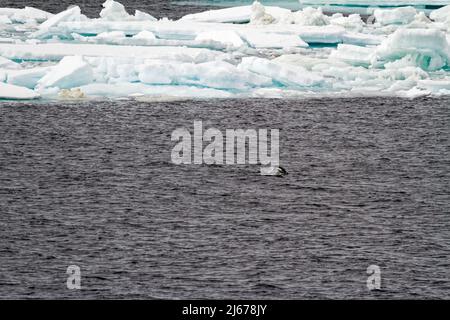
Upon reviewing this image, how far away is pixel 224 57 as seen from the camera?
3341 cm

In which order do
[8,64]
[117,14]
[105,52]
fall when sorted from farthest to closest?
[117,14] < [105,52] < [8,64]

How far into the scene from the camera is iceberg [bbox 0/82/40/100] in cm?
3080

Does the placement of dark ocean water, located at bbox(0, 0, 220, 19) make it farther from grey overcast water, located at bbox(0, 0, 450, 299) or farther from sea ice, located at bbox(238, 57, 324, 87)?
sea ice, located at bbox(238, 57, 324, 87)

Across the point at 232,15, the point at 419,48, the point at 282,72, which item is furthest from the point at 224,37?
the point at 419,48

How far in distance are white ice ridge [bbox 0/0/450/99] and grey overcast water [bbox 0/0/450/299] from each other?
82 cm

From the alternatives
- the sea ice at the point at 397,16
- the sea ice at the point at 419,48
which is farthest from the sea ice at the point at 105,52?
the sea ice at the point at 397,16

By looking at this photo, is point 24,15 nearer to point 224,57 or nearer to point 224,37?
point 224,37

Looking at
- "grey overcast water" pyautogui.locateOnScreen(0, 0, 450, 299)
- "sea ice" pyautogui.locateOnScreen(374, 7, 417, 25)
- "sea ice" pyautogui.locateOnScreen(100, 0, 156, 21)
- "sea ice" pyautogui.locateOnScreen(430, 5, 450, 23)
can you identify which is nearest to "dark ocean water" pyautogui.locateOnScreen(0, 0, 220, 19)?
"sea ice" pyautogui.locateOnScreen(100, 0, 156, 21)

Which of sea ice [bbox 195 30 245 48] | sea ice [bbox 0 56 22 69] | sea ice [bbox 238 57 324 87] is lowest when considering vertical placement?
sea ice [bbox 238 57 324 87]

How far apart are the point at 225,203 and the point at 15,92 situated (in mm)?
9131

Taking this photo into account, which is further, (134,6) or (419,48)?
(134,6)

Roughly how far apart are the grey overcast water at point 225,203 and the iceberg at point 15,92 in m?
0.62

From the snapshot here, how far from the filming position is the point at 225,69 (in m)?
31.3

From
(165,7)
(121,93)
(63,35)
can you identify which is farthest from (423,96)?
(165,7)
